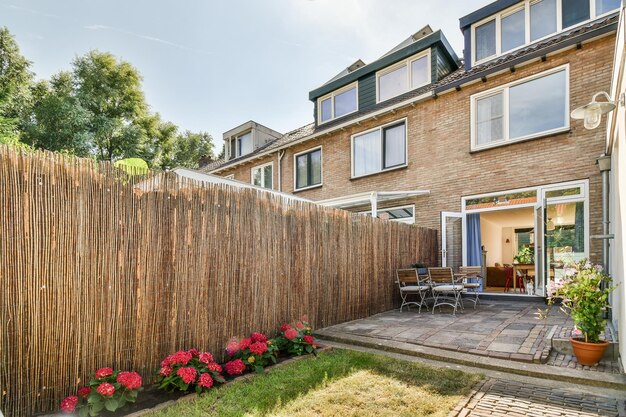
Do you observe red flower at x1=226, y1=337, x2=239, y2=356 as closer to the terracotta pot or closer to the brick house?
the terracotta pot

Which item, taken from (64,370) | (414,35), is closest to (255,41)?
(414,35)

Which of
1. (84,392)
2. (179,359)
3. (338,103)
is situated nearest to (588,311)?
(179,359)

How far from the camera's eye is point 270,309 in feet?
15.9

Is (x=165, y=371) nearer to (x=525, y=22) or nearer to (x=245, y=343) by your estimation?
(x=245, y=343)

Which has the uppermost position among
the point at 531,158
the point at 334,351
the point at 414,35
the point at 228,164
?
the point at 414,35

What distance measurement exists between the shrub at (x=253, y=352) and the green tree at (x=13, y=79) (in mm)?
20003

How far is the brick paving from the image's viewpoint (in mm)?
2891

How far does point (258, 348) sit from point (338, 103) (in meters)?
11.0

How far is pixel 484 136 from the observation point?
8.99 metres

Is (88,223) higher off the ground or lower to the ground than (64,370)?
higher

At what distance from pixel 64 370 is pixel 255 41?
11019 mm

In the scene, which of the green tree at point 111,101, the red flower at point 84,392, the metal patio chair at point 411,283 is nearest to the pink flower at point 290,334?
the red flower at point 84,392

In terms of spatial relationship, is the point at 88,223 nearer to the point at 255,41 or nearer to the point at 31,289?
the point at 31,289

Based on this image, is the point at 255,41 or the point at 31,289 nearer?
the point at 31,289
